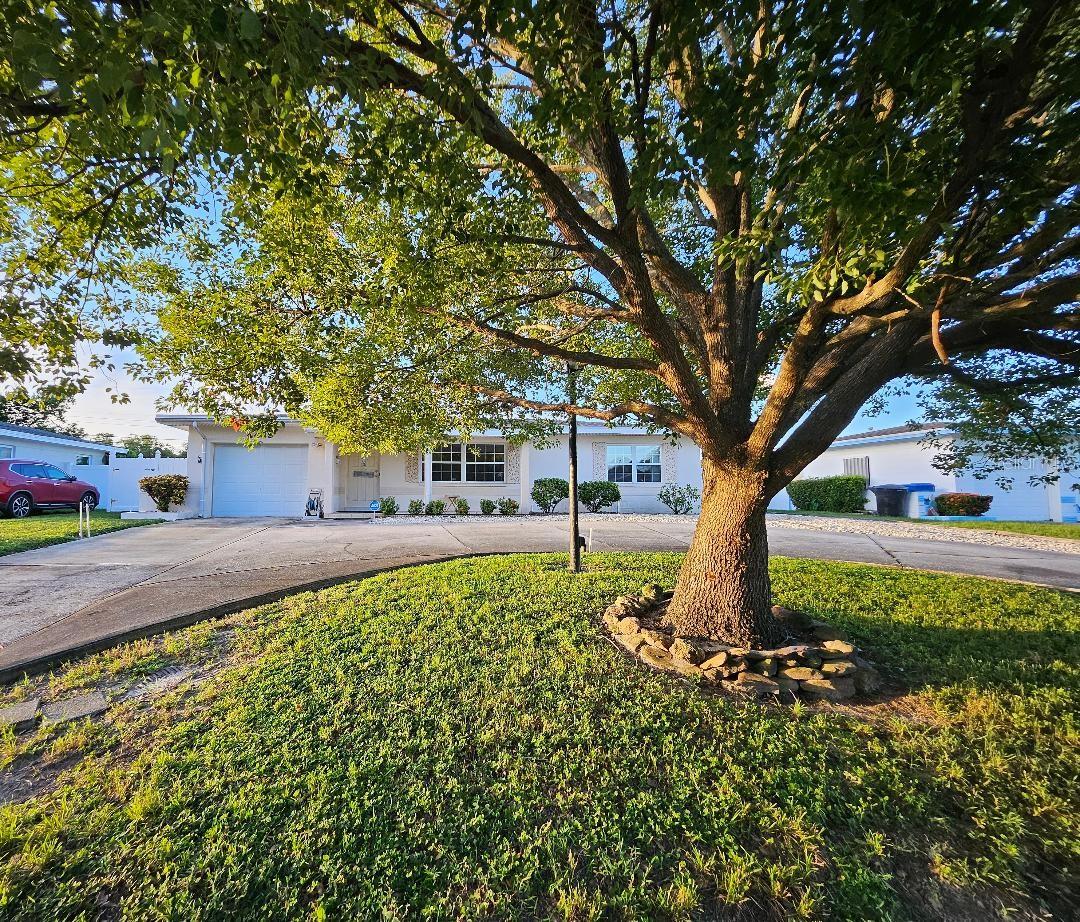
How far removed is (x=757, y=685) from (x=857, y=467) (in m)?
21.4

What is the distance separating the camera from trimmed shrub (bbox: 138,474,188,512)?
14055 millimetres

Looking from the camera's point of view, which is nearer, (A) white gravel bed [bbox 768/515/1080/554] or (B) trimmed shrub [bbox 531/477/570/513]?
(A) white gravel bed [bbox 768/515/1080/554]

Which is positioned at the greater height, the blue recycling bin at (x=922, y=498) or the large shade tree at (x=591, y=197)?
the large shade tree at (x=591, y=197)

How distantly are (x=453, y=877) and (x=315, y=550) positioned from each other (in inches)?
295

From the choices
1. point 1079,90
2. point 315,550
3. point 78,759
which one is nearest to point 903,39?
point 1079,90

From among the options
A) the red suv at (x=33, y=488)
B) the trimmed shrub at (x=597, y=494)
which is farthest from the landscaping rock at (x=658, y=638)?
the red suv at (x=33, y=488)

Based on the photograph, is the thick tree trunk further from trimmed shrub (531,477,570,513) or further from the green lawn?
the green lawn

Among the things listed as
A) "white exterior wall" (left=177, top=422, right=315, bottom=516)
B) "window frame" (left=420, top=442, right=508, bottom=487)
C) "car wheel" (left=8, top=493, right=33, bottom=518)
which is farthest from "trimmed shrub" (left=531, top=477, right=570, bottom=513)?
"car wheel" (left=8, top=493, right=33, bottom=518)

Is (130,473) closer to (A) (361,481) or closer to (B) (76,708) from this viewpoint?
(A) (361,481)

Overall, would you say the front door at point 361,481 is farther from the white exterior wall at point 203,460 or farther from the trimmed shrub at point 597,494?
the trimmed shrub at point 597,494

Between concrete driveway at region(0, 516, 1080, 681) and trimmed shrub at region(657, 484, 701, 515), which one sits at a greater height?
trimmed shrub at region(657, 484, 701, 515)

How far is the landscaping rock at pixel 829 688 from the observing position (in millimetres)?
3256

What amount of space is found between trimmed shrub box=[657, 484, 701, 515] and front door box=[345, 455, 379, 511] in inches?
433

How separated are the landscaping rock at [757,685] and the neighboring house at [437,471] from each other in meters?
12.5
